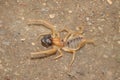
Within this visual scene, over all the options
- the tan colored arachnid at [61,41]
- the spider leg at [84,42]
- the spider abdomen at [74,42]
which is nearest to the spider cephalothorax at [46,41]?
the tan colored arachnid at [61,41]

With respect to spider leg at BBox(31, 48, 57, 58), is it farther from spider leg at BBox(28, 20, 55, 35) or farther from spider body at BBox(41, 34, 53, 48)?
spider leg at BBox(28, 20, 55, 35)

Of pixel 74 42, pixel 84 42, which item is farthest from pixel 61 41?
pixel 84 42

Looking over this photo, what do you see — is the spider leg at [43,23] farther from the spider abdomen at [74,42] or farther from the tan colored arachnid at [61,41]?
the spider abdomen at [74,42]

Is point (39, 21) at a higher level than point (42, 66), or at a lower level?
higher

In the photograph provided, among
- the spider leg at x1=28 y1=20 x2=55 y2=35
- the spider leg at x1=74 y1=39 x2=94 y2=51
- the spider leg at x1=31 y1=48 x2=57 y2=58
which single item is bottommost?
the spider leg at x1=31 y1=48 x2=57 y2=58

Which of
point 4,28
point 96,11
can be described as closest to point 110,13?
point 96,11

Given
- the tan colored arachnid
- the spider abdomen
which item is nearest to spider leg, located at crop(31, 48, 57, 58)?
the tan colored arachnid

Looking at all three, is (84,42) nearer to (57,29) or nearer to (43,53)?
(57,29)

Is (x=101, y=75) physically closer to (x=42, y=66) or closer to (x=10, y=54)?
(x=42, y=66)
